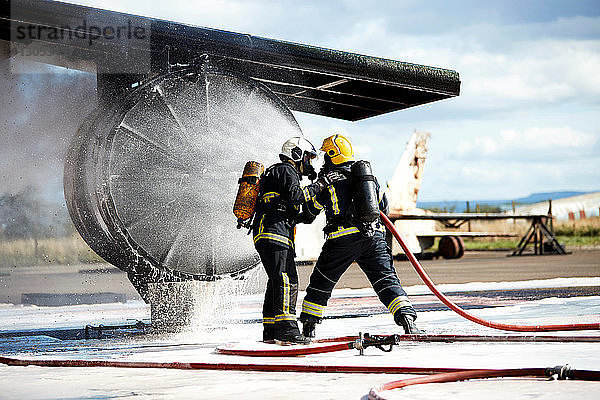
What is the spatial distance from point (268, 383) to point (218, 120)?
14.1 feet

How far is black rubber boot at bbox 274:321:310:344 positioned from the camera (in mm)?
7922

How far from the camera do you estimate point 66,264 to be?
43812mm

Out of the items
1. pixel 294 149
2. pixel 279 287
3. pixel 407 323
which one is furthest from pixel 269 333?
pixel 294 149

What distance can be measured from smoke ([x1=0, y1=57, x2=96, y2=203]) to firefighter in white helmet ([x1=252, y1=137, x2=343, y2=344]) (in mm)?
3395

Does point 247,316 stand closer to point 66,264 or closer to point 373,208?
point 373,208

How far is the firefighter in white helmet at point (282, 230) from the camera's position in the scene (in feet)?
26.2

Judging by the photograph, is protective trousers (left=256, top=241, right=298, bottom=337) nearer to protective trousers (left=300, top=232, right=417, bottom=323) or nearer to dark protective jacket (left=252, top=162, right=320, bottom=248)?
dark protective jacket (left=252, top=162, right=320, bottom=248)

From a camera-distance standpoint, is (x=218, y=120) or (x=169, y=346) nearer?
(x=169, y=346)

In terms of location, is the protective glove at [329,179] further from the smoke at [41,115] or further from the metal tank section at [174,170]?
the smoke at [41,115]

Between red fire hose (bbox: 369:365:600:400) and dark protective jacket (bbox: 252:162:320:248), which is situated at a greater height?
dark protective jacket (bbox: 252:162:320:248)

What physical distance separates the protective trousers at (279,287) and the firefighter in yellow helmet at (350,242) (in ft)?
0.82

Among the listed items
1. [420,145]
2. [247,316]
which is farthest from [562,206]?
[247,316]

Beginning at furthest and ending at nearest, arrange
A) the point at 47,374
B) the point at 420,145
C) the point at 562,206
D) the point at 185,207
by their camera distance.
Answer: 1. the point at 562,206
2. the point at 420,145
3. the point at 185,207
4. the point at 47,374

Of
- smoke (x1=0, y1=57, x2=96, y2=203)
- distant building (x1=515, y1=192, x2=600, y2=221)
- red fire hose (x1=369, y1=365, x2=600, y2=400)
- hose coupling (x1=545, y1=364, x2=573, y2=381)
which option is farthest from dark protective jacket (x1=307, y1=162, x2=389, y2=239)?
distant building (x1=515, y1=192, x2=600, y2=221)
